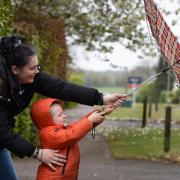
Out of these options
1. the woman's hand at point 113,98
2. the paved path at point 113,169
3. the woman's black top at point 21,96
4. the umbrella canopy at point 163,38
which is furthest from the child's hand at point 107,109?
the paved path at point 113,169

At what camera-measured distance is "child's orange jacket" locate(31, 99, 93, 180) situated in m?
4.33

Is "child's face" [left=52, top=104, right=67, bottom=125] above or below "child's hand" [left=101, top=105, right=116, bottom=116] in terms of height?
below

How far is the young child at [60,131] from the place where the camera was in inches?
171

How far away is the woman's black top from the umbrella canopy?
0.62 meters

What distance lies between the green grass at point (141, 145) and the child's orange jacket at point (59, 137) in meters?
6.11

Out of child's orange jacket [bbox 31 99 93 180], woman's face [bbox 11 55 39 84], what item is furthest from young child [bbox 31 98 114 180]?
woman's face [bbox 11 55 39 84]

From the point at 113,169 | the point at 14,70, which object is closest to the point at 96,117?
the point at 14,70

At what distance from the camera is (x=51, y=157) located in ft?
14.1

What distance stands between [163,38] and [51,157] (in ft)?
4.25

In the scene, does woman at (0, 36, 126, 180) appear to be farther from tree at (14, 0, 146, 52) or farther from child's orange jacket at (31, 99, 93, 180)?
tree at (14, 0, 146, 52)

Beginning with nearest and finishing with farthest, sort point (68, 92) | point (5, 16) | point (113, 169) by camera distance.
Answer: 1. point (68, 92)
2. point (5, 16)
3. point (113, 169)

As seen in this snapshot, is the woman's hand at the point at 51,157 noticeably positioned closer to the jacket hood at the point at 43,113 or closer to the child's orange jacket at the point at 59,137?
the child's orange jacket at the point at 59,137

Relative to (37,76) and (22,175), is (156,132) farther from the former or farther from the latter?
(37,76)

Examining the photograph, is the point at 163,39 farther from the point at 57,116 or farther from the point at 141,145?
the point at 141,145
